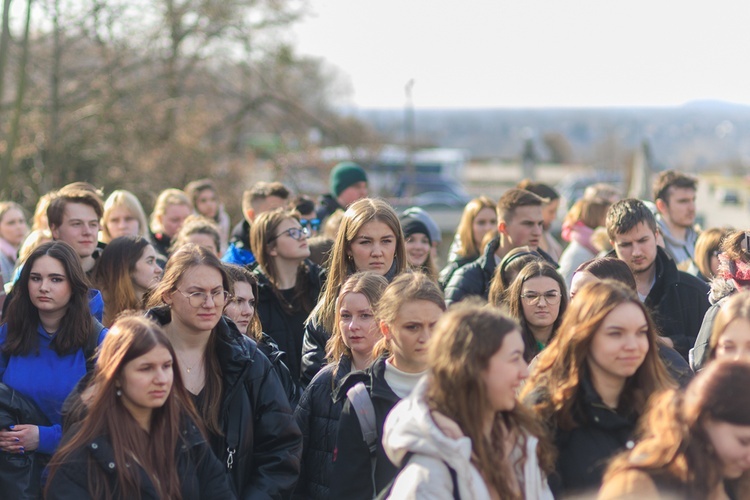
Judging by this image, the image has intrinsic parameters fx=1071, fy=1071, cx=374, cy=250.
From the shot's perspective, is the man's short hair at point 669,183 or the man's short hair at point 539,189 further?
the man's short hair at point 539,189

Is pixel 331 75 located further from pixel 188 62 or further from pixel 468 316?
pixel 468 316

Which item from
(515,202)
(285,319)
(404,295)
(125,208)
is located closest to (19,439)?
(404,295)

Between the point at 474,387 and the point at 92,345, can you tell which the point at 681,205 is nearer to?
the point at 92,345

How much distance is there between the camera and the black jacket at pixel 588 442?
402 cm

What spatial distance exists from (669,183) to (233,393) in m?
4.72

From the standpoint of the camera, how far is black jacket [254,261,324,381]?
686 centimetres

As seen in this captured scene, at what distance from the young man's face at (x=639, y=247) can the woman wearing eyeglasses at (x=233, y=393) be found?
2.64 m

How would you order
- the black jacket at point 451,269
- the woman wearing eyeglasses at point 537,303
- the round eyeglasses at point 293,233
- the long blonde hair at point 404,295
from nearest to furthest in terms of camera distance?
the long blonde hair at point 404,295, the woman wearing eyeglasses at point 537,303, the round eyeglasses at point 293,233, the black jacket at point 451,269

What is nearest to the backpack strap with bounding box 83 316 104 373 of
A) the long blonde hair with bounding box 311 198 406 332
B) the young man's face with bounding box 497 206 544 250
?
the long blonde hair with bounding box 311 198 406 332

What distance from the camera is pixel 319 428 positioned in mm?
5207

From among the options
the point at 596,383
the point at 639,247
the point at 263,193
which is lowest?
the point at 596,383

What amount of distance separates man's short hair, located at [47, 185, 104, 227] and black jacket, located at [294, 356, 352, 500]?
9.10 feet

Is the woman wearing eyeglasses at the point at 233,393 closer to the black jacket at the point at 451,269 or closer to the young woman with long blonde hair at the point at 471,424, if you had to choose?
the young woman with long blonde hair at the point at 471,424

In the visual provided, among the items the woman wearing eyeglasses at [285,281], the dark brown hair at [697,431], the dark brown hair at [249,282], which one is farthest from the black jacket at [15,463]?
the dark brown hair at [697,431]
